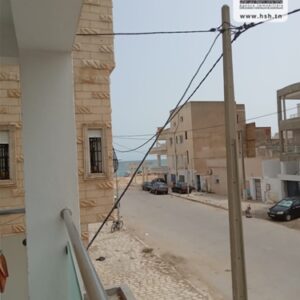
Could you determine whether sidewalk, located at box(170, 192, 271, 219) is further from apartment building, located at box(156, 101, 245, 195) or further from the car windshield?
apartment building, located at box(156, 101, 245, 195)

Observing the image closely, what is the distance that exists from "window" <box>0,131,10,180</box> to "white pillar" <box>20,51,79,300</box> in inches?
134

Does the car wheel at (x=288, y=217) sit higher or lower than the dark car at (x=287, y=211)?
lower

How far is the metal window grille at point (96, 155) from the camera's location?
5.57 metres

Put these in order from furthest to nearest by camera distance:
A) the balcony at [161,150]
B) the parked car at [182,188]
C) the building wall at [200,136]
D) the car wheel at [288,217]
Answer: the balcony at [161,150] → the building wall at [200,136] → the parked car at [182,188] → the car wheel at [288,217]

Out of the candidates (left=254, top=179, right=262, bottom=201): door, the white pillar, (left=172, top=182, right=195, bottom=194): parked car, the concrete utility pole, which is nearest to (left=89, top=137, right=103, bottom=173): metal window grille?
the concrete utility pole

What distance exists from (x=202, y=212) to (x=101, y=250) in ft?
24.6

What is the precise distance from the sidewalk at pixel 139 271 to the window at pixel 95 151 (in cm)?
168

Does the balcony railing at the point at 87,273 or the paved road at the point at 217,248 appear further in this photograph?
the paved road at the point at 217,248

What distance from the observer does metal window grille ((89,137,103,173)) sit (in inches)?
219

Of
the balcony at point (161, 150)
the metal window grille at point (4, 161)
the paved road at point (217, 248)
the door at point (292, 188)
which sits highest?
the balcony at point (161, 150)

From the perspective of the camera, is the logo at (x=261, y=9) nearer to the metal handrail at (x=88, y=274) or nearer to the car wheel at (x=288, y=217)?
the metal handrail at (x=88, y=274)

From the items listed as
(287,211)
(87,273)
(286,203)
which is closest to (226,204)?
(286,203)

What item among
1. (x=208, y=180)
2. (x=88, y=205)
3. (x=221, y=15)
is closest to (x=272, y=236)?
(x=88, y=205)

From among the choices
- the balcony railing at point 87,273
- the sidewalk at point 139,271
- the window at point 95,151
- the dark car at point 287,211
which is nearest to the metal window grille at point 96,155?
the window at point 95,151
